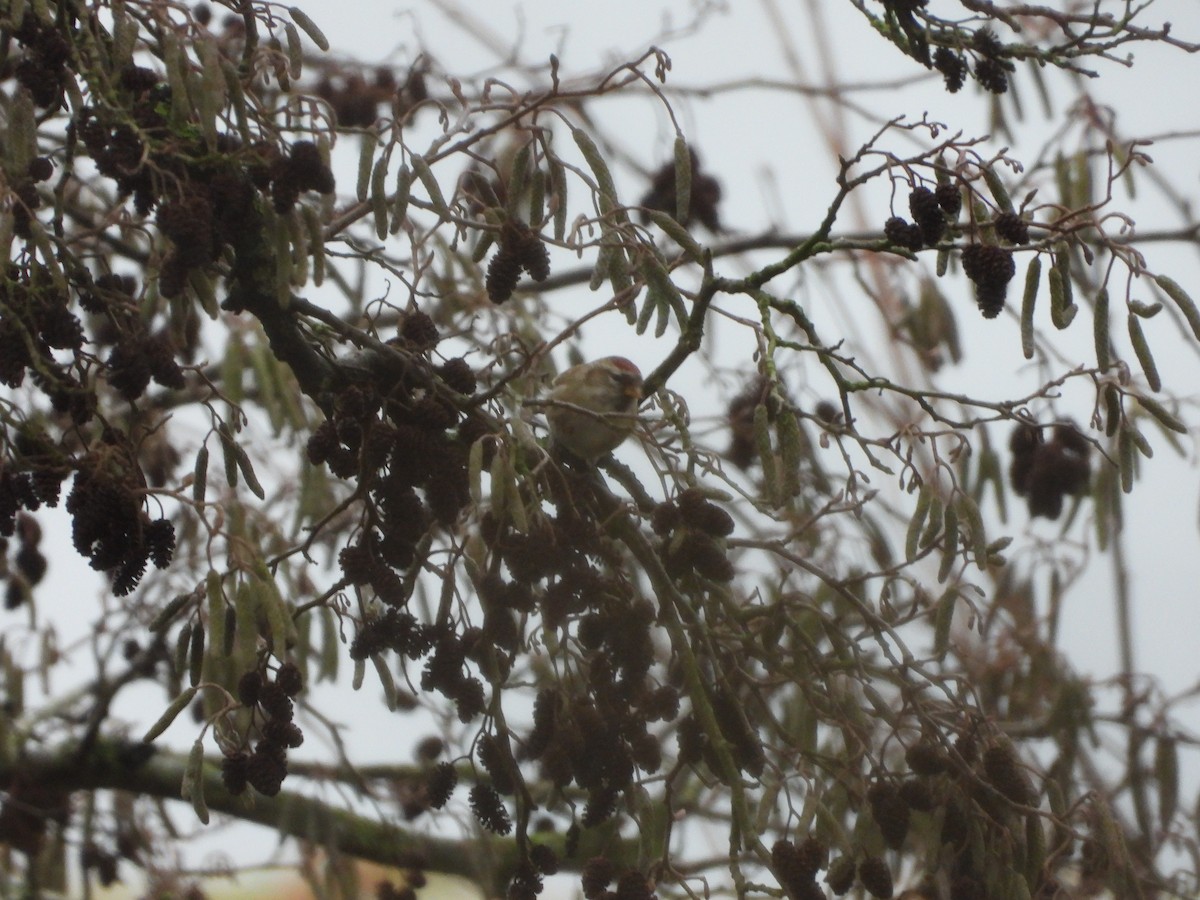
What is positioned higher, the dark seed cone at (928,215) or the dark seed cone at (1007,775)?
the dark seed cone at (928,215)

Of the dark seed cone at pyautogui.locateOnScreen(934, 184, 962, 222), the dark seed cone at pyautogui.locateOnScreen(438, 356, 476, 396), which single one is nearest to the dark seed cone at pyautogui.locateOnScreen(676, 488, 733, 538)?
the dark seed cone at pyautogui.locateOnScreen(438, 356, 476, 396)

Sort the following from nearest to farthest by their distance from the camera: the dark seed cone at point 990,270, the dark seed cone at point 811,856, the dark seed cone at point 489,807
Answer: the dark seed cone at point 990,270
the dark seed cone at point 811,856
the dark seed cone at point 489,807

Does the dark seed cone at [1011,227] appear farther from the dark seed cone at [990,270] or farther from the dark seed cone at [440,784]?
the dark seed cone at [440,784]

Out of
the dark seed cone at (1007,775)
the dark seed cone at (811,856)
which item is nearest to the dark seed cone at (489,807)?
the dark seed cone at (811,856)

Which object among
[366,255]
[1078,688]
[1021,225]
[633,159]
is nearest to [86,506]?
[366,255]

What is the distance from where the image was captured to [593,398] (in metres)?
2.30

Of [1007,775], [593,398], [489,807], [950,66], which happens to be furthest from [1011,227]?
[593,398]

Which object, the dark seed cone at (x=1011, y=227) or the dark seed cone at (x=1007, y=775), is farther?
the dark seed cone at (x=1007, y=775)

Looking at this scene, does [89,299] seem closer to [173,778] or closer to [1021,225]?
[1021,225]

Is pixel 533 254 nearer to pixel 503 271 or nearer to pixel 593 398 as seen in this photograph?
pixel 503 271

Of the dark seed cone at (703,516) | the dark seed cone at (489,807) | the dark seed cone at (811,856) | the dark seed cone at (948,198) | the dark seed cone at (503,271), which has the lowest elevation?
the dark seed cone at (811,856)

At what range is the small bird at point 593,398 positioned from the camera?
181cm

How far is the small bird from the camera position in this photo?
1813mm

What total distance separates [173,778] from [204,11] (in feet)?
4.68
